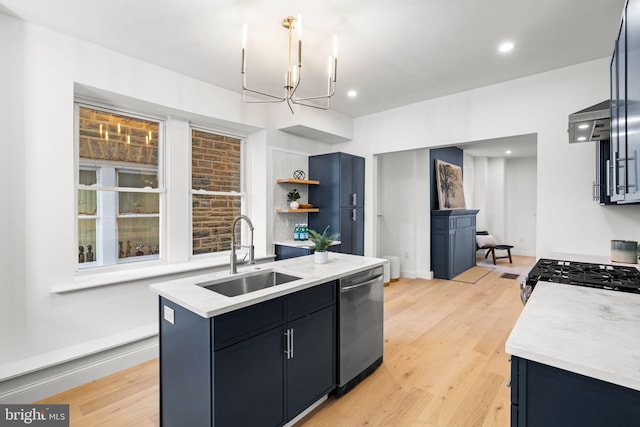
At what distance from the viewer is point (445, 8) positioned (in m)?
2.21

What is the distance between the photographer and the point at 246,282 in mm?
2178

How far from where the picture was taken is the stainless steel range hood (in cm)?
198

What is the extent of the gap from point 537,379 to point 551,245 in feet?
8.92

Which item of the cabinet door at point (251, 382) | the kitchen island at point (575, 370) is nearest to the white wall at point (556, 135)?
the kitchen island at point (575, 370)

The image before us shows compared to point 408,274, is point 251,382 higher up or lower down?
higher up

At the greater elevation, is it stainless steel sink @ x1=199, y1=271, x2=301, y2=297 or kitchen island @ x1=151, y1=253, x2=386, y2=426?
stainless steel sink @ x1=199, y1=271, x2=301, y2=297

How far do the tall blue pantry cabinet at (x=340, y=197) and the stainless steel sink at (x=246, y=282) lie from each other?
2.21 metres

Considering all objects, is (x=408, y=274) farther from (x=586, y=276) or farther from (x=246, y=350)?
(x=246, y=350)

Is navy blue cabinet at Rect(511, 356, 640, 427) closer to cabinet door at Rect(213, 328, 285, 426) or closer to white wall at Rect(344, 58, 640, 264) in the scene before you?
cabinet door at Rect(213, 328, 285, 426)

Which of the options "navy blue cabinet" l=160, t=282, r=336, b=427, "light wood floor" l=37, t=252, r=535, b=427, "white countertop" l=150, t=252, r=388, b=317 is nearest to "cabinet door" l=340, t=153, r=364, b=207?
"light wood floor" l=37, t=252, r=535, b=427

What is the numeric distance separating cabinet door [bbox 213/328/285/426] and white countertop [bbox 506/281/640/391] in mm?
1149

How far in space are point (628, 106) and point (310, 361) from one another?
6.75 feet

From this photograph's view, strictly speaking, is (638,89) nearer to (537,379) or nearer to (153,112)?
(537,379)

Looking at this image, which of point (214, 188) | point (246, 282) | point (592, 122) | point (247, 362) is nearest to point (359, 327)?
point (246, 282)
